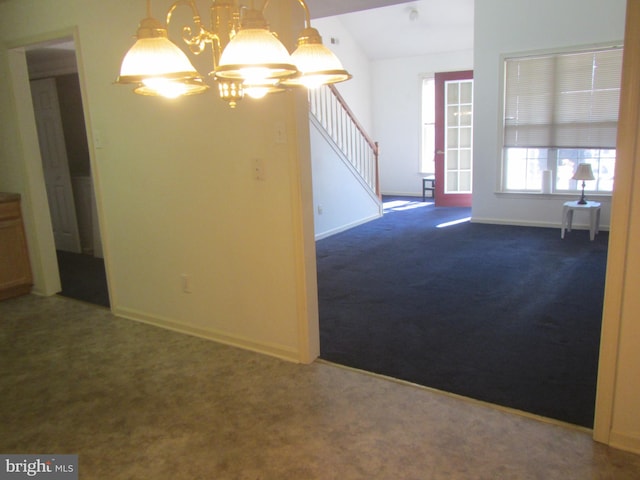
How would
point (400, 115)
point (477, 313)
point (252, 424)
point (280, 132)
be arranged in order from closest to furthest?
point (252, 424)
point (280, 132)
point (477, 313)
point (400, 115)

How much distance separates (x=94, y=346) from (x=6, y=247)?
1.66 meters

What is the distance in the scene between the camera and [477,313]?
11.8ft

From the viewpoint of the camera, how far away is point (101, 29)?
3320 mm

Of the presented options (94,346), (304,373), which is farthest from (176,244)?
(304,373)

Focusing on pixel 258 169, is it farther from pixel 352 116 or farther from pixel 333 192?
pixel 352 116

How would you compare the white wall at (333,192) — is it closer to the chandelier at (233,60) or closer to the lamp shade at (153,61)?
the chandelier at (233,60)

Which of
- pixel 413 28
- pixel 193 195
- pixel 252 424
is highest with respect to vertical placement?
pixel 413 28

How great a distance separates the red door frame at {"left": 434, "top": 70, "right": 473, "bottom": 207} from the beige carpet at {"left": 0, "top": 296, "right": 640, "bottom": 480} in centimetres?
602

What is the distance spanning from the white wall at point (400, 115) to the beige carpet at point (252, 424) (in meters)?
7.04

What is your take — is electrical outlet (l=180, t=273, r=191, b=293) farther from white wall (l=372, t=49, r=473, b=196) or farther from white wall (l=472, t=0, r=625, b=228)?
white wall (l=372, t=49, r=473, b=196)

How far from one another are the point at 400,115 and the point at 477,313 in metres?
6.44

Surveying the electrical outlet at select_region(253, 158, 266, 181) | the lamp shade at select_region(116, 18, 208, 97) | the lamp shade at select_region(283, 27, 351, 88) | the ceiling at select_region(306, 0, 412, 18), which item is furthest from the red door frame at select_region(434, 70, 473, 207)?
the lamp shade at select_region(116, 18, 208, 97)

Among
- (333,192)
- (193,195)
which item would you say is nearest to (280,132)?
(193,195)

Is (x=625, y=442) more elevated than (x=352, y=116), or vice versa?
(x=352, y=116)
